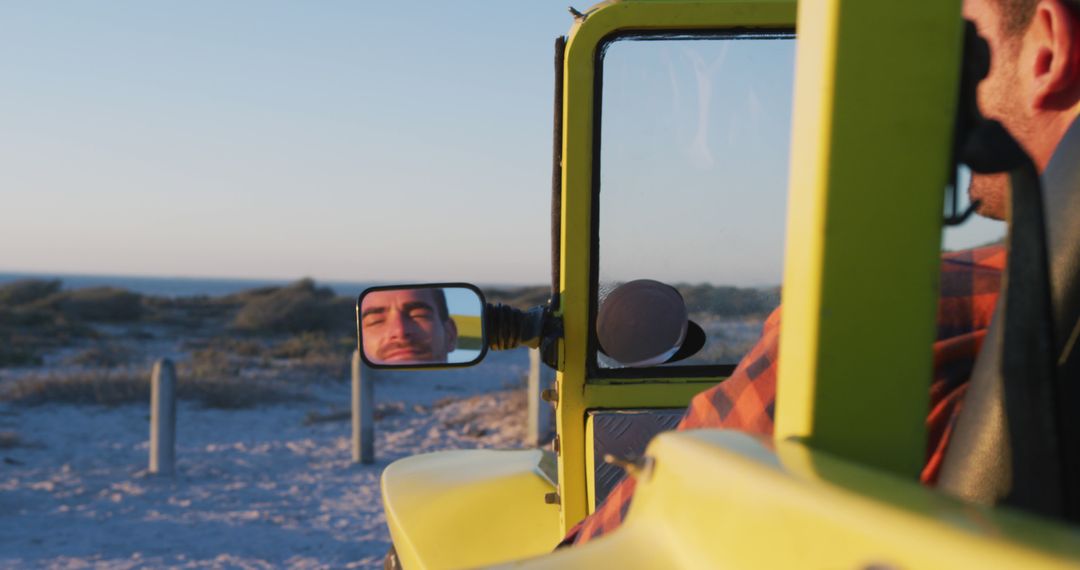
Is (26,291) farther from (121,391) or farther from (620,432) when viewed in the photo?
(620,432)

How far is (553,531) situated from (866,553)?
181 centimetres

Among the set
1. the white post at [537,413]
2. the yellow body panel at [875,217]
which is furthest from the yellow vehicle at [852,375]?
the white post at [537,413]

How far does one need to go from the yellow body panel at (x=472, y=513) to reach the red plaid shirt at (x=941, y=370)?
0.89 m

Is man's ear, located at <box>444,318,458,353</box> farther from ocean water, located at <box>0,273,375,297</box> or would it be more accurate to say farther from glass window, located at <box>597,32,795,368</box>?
ocean water, located at <box>0,273,375,297</box>

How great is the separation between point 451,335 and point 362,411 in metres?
7.99

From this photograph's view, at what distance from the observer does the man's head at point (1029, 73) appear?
1.09 metres

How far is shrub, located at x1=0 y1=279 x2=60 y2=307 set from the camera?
1549 inches

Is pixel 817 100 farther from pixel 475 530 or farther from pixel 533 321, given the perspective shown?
pixel 475 530

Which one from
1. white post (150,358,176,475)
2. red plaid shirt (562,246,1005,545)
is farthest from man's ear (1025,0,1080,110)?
white post (150,358,176,475)

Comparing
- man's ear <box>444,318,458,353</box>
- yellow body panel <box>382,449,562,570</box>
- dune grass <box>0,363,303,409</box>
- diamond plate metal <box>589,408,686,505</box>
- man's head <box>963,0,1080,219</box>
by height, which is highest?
man's head <box>963,0,1080,219</box>

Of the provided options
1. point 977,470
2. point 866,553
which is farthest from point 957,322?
point 866,553

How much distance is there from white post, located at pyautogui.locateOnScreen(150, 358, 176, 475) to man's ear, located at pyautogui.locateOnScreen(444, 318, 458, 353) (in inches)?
282

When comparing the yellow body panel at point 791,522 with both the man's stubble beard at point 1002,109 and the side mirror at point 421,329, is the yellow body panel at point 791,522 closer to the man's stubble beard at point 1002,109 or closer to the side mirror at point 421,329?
the man's stubble beard at point 1002,109

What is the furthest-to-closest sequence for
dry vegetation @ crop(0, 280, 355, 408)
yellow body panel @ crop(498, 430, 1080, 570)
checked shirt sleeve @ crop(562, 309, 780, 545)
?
dry vegetation @ crop(0, 280, 355, 408) < checked shirt sleeve @ crop(562, 309, 780, 545) < yellow body panel @ crop(498, 430, 1080, 570)
